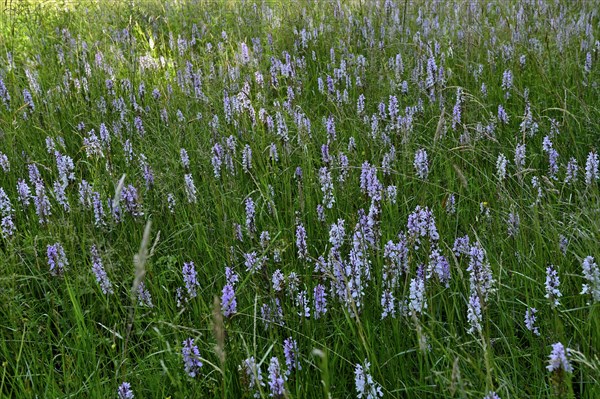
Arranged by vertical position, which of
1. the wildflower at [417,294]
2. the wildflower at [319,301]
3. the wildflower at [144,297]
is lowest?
the wildflower at [144,297]

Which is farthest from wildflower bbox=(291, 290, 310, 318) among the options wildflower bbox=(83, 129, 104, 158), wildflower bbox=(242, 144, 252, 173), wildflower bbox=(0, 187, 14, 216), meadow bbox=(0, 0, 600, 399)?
wildflower bbox=(83, 129, 104, 158)

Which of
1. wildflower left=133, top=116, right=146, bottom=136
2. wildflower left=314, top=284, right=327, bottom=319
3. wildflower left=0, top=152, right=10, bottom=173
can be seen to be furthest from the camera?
wildflower left=133, top=116, right=146, bottom=136

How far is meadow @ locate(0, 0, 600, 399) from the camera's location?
192cm

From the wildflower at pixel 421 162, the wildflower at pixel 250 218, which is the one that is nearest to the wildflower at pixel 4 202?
the wildflower at pixel 250 218

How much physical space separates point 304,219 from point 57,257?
3.61 ft

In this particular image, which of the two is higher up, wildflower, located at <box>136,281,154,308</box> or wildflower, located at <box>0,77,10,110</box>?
wildflower, located at <box>0,77,10,110</box>

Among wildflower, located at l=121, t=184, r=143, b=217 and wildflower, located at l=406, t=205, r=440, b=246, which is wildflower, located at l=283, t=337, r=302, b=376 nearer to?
wildflower, located at l=406, t=205, r=440, b=246

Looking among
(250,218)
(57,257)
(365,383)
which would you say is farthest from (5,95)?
(365,383)

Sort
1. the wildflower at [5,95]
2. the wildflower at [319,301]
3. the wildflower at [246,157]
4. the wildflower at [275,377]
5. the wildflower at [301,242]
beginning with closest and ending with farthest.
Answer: the wildflower at [275,377] < the wildflower at [319,301] < the wildflower at [301,242] < the wildflower at [246,157] < the wildflower at [5,95]

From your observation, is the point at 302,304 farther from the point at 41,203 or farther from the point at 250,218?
the point at 41,203

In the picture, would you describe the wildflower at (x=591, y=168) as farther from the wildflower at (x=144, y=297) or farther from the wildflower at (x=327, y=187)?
the wildflower at (x=144, y=297)

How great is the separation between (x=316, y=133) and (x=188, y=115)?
921 mm

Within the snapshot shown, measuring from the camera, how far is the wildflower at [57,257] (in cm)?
236

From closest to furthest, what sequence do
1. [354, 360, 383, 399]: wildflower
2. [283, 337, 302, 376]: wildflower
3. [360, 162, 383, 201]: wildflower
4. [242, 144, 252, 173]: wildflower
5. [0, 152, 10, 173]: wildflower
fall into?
[354, 360, 383, 399]: wildflower → [283, 337, 302, 376]: wildflower → [360, 162, 383, 201]: wildflower → [242, 144, 252, 173]: wildflower → [0, 152, 10, 173]: wildflower
